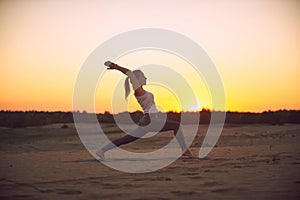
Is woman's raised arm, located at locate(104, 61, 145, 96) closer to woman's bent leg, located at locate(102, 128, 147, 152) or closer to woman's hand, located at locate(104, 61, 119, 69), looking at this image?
woman's hand, located at locate(104, 61, 119, 69)

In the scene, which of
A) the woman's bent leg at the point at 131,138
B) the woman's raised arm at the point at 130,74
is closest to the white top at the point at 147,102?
the woman's raised arm at the point at 130,74

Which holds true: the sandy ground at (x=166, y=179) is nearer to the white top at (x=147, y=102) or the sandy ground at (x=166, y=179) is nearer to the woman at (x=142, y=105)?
the woman at (x=142, y=105)

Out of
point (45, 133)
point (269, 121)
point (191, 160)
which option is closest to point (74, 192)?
point (191, 160)

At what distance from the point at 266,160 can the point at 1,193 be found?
16.1 ft

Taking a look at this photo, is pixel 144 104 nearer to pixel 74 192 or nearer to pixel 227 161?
pixel 227 161

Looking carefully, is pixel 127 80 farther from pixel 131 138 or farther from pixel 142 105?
pixel 131 138

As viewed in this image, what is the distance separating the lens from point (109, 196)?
5836 mm

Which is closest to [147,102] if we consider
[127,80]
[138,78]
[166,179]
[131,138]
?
[138,78]

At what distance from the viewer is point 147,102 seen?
9.77 metres

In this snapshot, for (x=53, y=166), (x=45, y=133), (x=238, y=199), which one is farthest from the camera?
(x=45, y=133)

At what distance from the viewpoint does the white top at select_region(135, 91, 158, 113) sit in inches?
384

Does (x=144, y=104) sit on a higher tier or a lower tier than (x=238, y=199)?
higher

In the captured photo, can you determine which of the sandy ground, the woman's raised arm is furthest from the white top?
the sandy ground

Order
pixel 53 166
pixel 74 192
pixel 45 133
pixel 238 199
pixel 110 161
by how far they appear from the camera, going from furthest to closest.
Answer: pixel 45 133 → pixel 110 161 → pixel 53 166 → pixel 74 192 → pixel 238 199
